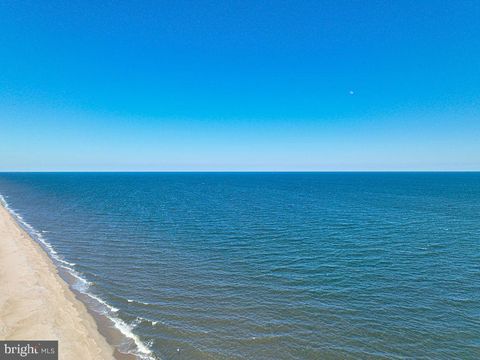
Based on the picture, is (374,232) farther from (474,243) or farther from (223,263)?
(223,263)

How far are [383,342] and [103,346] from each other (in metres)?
20.1

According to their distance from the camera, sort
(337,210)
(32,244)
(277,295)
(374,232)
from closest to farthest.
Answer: (277,295), (32,244), (374,232), (337,210)

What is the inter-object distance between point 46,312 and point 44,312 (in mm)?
143

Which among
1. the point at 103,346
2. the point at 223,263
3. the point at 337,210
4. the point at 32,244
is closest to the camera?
the point at 103,346

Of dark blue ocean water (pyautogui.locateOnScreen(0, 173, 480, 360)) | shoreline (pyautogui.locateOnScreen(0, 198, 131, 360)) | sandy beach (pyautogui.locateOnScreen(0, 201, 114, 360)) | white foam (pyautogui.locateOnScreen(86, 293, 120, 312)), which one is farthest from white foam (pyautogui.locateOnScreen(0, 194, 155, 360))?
sandy beach (pyautogui.locateOnScreen(0, 201, 114, 360))

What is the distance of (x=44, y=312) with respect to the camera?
22969 mm

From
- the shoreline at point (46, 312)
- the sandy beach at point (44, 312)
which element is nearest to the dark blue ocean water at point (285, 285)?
the shoreline at point (46, 312)

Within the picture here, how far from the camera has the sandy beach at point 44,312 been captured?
64.0 ft

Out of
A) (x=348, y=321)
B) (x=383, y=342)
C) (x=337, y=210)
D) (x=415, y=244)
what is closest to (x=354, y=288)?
(x=348, y=321)

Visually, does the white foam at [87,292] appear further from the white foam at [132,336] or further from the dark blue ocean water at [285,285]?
the dark blue ocean water at [285,285]

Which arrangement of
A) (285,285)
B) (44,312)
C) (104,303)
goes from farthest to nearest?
(285,285), (104,303), (44,312)

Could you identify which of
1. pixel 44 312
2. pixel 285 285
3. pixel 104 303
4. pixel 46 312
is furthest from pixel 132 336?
pixel 285 285

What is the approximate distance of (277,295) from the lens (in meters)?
27.8

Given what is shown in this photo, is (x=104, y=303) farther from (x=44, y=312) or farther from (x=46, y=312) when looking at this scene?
(x=44, y=312)
